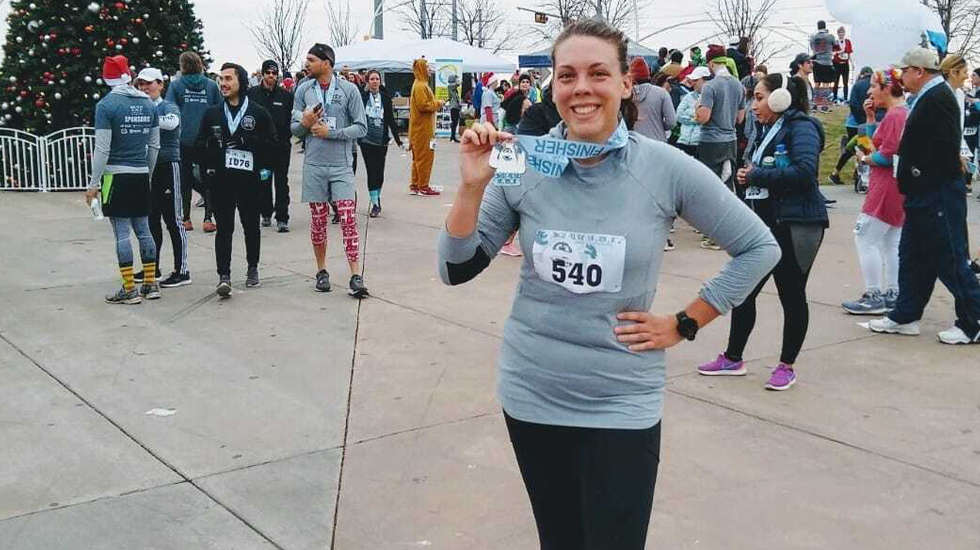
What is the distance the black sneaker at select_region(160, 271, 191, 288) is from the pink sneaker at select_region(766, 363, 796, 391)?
16.9 feet

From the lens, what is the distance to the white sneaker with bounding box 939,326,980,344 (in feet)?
21.0

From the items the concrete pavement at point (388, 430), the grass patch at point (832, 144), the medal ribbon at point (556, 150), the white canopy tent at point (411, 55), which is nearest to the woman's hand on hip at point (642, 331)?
the medal ribbon at point (556, 150)

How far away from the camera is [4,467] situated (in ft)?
14.3

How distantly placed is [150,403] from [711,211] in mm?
3796

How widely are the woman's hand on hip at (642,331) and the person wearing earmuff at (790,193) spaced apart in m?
3.19

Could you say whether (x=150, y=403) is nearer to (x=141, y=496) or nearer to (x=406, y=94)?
(x=141, y=496)

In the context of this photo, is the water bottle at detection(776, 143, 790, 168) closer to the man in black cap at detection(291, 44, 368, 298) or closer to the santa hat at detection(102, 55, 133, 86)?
the man in black cap at detection(291, 44, 368, 298)

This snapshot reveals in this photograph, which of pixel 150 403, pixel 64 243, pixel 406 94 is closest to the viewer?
pixel 150 403

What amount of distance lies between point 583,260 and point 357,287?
18.2 ft

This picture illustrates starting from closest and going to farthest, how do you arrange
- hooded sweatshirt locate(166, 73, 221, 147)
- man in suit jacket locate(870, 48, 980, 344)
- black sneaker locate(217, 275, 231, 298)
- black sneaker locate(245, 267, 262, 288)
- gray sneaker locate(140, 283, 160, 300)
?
man in suit jacket locate(870, 48, 980, 344) → black sneaker locate(217, 275, 231, 298) → gray sneaker locate(140, 283, 160, 300) → black sneaker locate(245, 267, 262, 288) → hooded sweatshirt locate(166, 73, 221, 147)

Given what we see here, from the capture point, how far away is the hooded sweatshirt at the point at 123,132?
741 centimetres

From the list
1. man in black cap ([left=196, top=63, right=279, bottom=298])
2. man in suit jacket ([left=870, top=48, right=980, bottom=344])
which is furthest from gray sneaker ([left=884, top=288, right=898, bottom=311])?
man in black cap ([left=196, top=63, right=279, bottom=298])

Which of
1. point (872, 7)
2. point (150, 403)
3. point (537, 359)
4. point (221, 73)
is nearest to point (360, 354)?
point (150, 403)

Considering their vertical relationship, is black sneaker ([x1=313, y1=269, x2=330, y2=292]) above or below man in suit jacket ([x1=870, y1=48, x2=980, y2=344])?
below
